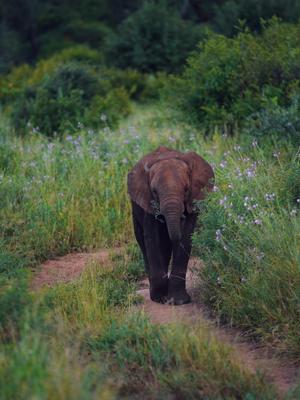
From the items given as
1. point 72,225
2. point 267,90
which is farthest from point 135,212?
point 267,90

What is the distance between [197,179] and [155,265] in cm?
81

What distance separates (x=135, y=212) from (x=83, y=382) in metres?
3.24

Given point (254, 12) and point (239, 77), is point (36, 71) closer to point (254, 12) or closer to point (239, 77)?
point (254, 12)

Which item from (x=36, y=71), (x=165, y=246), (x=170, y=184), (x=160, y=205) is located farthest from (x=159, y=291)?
(x=36, y=71)

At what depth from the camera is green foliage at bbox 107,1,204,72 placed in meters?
20.5

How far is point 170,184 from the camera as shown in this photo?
6.68 metres

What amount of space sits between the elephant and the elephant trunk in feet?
0.22

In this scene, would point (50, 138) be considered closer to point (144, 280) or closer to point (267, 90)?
point (267, 90)

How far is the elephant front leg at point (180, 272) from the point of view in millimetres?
6883

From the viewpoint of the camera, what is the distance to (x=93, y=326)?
6.12 meters

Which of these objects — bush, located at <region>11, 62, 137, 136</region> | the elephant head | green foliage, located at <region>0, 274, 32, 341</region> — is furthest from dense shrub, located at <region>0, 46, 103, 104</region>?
green foliage, located at <region>0, 274, 32, 341</region>

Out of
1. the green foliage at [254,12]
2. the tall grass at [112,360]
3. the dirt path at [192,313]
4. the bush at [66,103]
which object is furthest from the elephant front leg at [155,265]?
the green foliage at [254,12]

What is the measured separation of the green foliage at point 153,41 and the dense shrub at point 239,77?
7.73m

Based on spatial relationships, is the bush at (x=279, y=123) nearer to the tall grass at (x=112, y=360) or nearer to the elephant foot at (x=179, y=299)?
the elephant foot at (x=179, y=299)
